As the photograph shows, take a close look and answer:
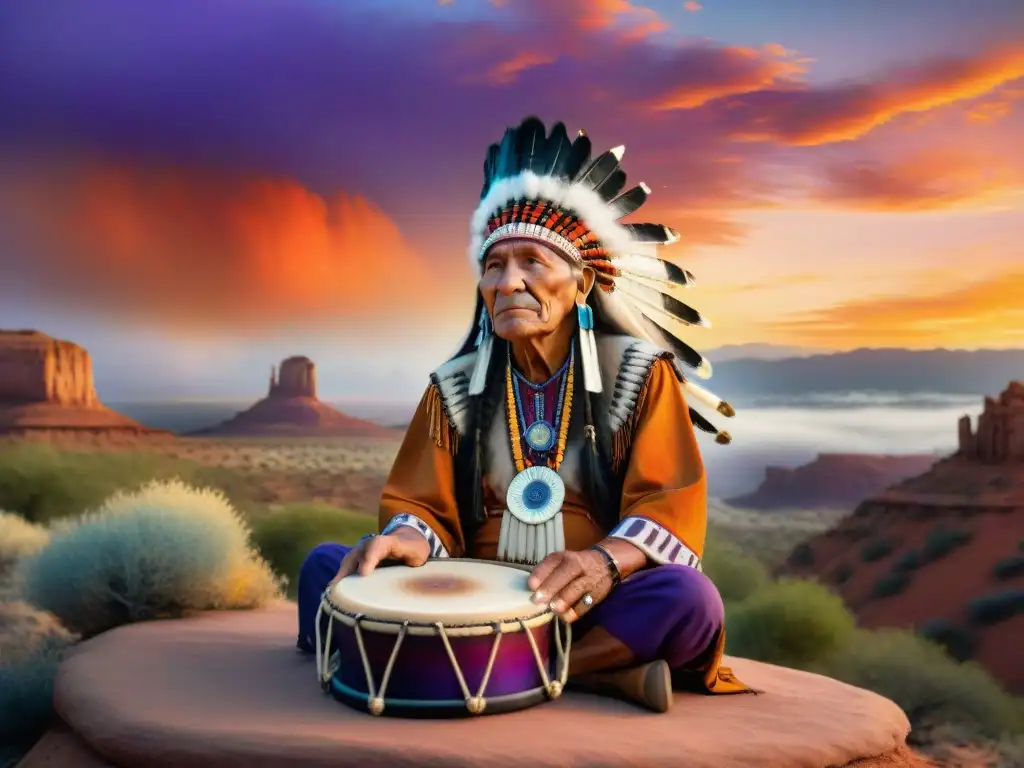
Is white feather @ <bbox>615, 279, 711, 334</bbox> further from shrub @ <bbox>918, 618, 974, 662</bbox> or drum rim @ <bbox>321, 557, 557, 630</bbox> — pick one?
Answer: shrub @ <bbox>918, 618, 974, 662</bbox>

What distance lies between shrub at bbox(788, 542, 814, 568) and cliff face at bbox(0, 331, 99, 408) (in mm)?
9067

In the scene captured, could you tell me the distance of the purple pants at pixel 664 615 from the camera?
10.00 feet

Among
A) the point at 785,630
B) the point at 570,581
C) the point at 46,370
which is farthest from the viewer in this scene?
the point at 46,370

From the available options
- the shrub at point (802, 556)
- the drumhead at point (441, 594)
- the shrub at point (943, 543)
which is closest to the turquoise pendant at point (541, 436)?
the drumhead at point (441, 594)

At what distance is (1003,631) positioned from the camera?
9.86 meters

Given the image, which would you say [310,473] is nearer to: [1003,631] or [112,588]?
[112,588]

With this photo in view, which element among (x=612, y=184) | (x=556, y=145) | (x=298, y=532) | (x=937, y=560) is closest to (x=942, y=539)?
(x=937, y=560)

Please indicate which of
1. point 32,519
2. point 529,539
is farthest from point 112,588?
point 32,519

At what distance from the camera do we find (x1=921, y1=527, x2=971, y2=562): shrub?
1184 centimetres

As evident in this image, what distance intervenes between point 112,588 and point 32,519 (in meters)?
4.97

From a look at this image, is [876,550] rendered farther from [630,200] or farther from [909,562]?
[630,200]

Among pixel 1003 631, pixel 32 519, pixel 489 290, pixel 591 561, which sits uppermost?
pixel 489 290

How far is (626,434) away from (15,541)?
5.58 metres

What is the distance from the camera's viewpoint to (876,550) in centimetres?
1259
